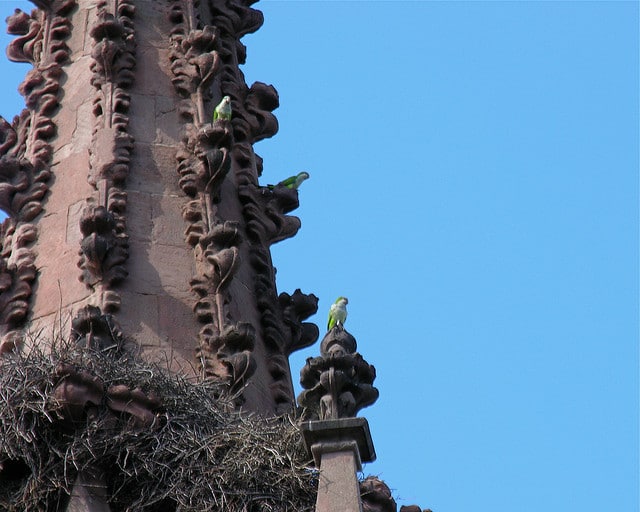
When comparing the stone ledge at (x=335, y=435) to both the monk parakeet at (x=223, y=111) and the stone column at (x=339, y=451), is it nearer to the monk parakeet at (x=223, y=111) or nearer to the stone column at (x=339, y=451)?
the stone column at (x=339, y=451)

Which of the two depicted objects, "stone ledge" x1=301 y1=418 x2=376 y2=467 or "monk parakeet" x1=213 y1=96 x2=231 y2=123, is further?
"monk parakeet" x1=213 y1=96 x2=231 y2=123

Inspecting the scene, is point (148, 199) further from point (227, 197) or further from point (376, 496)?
point (376, 496)

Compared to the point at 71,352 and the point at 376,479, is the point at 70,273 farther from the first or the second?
the point at 376,479

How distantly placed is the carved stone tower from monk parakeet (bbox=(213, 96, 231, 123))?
0.36ft

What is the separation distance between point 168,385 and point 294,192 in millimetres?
2966

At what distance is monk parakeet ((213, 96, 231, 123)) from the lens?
1526cm

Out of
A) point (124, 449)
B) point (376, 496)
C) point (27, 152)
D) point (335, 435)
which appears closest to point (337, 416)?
point (335, 435)

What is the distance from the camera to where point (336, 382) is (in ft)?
40.9

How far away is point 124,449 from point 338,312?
2.68 metres

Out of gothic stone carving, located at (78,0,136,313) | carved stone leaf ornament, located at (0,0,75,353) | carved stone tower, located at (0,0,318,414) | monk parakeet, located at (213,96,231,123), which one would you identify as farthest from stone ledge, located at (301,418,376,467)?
monk parakeet, located at (213,96,231,123)

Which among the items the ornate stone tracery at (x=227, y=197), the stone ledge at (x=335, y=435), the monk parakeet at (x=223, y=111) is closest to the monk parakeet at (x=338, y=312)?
the ornate stone tracery at (x=227, y=197)

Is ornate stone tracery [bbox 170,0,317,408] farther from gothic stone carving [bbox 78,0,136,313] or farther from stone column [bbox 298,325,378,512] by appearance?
stone column [bbox 298,325,378,512]

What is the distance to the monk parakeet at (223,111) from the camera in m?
15.3

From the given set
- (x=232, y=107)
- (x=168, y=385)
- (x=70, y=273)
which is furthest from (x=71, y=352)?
(x=232, y=107)
